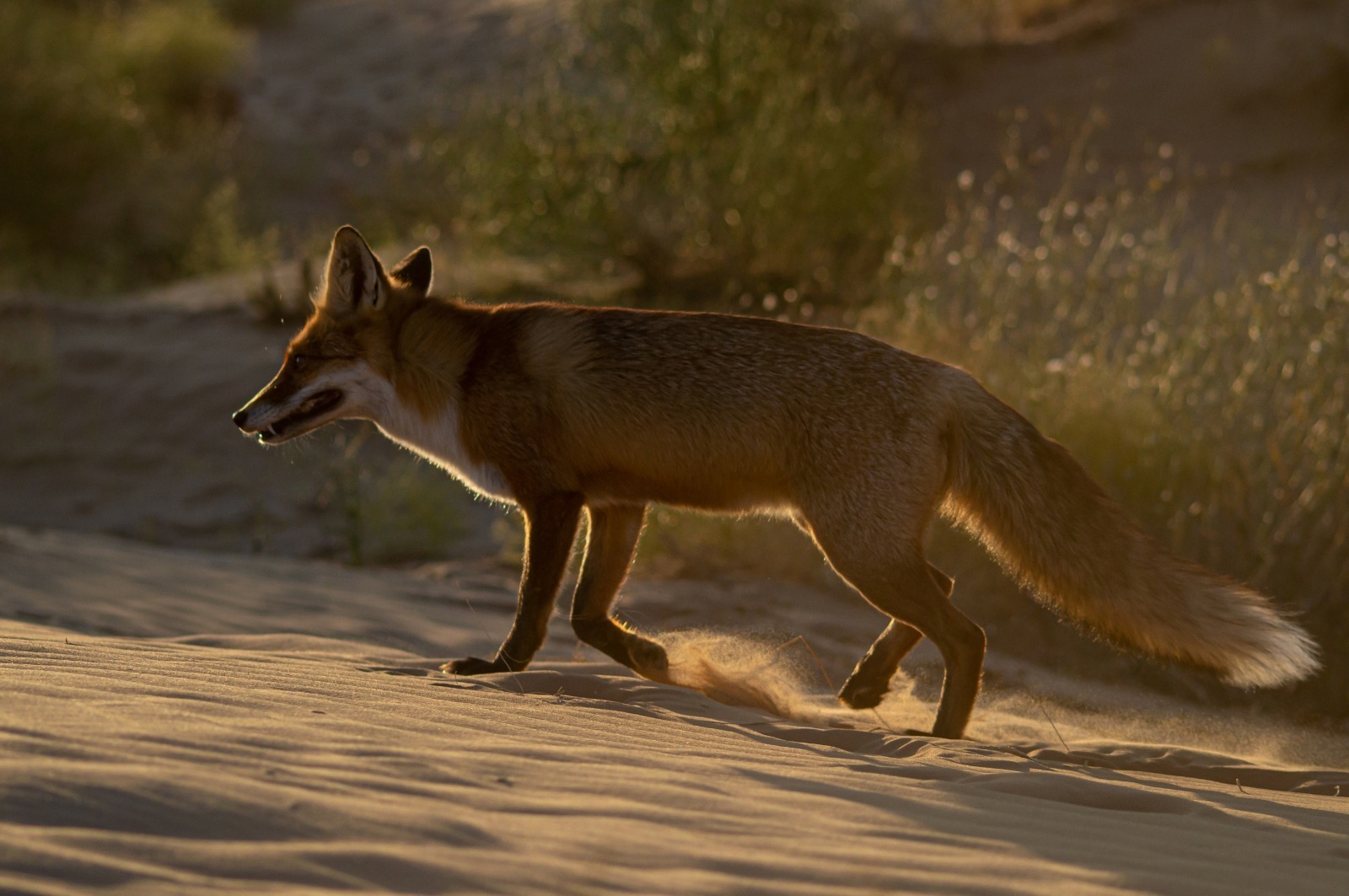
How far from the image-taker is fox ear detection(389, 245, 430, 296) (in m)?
5.39

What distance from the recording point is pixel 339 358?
5.11 metres

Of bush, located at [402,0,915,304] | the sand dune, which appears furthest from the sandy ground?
bush, located at [402,0,915,304]

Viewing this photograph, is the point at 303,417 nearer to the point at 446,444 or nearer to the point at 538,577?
the point at 446,444

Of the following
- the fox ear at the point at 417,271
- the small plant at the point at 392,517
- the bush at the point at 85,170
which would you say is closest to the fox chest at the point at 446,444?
the fox ear at the point at 417,271

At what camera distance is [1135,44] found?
16359mm

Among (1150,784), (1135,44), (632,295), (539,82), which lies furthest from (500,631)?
(1135,44)

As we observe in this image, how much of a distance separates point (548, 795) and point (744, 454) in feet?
6.75

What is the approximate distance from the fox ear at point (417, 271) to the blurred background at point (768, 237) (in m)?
1.01

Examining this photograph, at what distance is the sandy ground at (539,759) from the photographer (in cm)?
224

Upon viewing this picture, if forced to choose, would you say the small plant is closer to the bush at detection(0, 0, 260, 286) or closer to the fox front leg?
the fox front leg

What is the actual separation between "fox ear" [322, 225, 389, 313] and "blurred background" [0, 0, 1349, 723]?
3.67ft

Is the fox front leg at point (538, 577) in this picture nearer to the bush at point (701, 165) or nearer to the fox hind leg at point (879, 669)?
the fox hind leg at point (879, 669)

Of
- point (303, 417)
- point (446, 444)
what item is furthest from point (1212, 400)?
point (303, 417)

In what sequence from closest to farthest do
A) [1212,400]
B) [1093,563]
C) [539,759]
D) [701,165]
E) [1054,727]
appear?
[539,759], [1093,563], [1054,727], [1212,400], [701,165]
